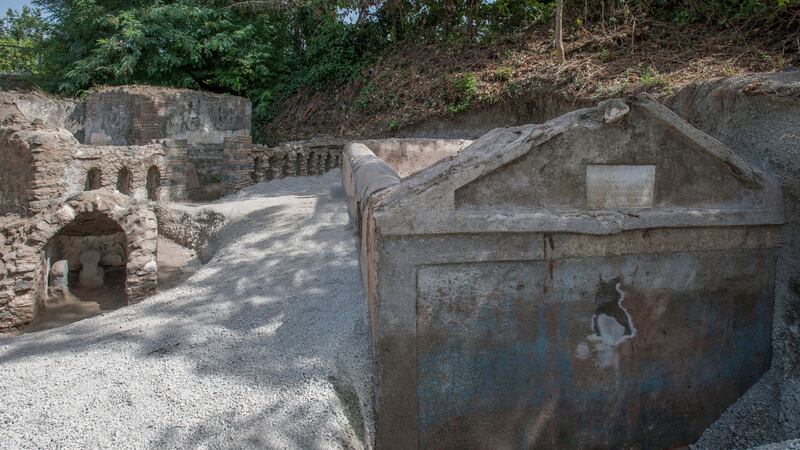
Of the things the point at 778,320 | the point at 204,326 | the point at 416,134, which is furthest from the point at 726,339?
the point at 416,134

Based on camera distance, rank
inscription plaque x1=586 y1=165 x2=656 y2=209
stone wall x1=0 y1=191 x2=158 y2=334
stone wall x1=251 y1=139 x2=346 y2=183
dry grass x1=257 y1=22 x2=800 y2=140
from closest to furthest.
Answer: inscription plaque x1=586 y1=165 x2=656 y2=209, stone wall x1=0 y1=191 x2=158 y2=334, dry grass x1=257 y1=22 x2=800 y2=140, stone wall x1=251 y1=139 x2=346 y2=183

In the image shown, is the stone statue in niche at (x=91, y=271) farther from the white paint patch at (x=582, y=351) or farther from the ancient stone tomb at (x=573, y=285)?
the white paint patch at (x=582, y=351)

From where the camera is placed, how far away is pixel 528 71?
478 inches

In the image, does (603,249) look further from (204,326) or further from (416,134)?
(416,134)

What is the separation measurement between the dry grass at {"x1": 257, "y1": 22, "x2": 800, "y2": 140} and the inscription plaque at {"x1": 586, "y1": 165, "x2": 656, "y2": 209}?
3678 mm

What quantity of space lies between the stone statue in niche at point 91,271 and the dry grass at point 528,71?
815 cm

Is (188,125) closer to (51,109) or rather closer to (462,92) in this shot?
(51,109)

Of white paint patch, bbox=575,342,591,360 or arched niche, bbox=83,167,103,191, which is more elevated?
arched niche, bbox=83,167,103,191

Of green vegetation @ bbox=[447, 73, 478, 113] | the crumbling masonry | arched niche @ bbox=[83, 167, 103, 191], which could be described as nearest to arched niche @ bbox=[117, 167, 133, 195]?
the crumbling masonry

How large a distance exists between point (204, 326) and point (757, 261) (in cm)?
432

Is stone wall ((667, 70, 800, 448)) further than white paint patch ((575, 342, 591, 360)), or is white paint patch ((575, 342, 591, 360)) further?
stone wall ((667, 70, 800, 448))

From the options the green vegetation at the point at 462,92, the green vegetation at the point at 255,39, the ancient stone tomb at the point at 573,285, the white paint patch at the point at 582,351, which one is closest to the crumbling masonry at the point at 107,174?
the green vegetation at the point at 255,39

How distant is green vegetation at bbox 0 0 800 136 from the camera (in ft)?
52.0

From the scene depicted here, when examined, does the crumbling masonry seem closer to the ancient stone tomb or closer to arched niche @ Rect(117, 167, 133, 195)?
arched niche @ Rect(117, 167, 133, 195)
